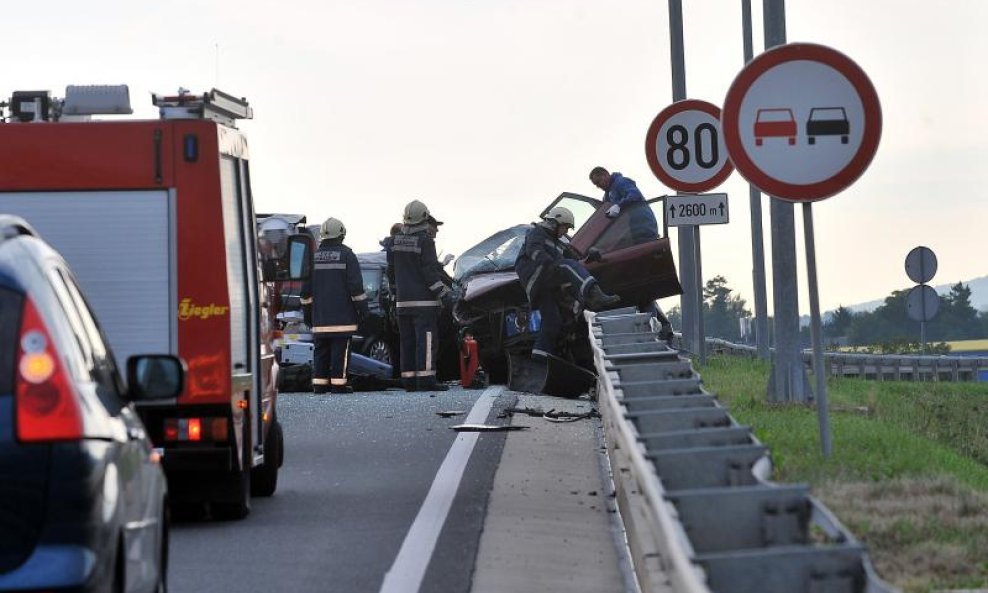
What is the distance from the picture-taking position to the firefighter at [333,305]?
80.6ft

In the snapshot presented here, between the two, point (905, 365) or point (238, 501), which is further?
point (905, 365)

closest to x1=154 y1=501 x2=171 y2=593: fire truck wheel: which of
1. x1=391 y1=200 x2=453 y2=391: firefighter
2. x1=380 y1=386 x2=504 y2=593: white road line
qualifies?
x1=380 y1=386 x2=504 y2=593: white road line

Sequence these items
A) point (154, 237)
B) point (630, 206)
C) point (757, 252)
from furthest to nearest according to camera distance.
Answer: point (757, 252)
point (630, 206)
point (154, 237)

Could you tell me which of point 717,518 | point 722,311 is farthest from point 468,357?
point 722,311

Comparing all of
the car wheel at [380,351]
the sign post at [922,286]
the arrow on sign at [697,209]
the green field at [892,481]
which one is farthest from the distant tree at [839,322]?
the green field at [892,481]

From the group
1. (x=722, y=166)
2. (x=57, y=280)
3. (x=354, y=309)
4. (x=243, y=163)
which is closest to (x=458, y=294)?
(x=354, y=309)

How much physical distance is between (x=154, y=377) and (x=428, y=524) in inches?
178

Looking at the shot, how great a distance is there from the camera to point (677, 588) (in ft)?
19.9

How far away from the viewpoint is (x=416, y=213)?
82.6 feet

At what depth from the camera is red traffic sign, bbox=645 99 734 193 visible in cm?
2047

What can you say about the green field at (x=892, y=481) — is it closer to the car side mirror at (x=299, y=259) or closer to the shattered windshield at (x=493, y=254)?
the car side mirror at (x=299, y=259)

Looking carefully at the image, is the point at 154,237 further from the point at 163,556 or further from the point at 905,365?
the point at 905,365


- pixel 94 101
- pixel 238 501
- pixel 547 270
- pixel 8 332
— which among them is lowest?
pixel 238 501

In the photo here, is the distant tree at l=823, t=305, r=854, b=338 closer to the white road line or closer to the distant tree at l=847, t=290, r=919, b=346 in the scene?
the distant tree at l=847, t=290, r=919, b=346
